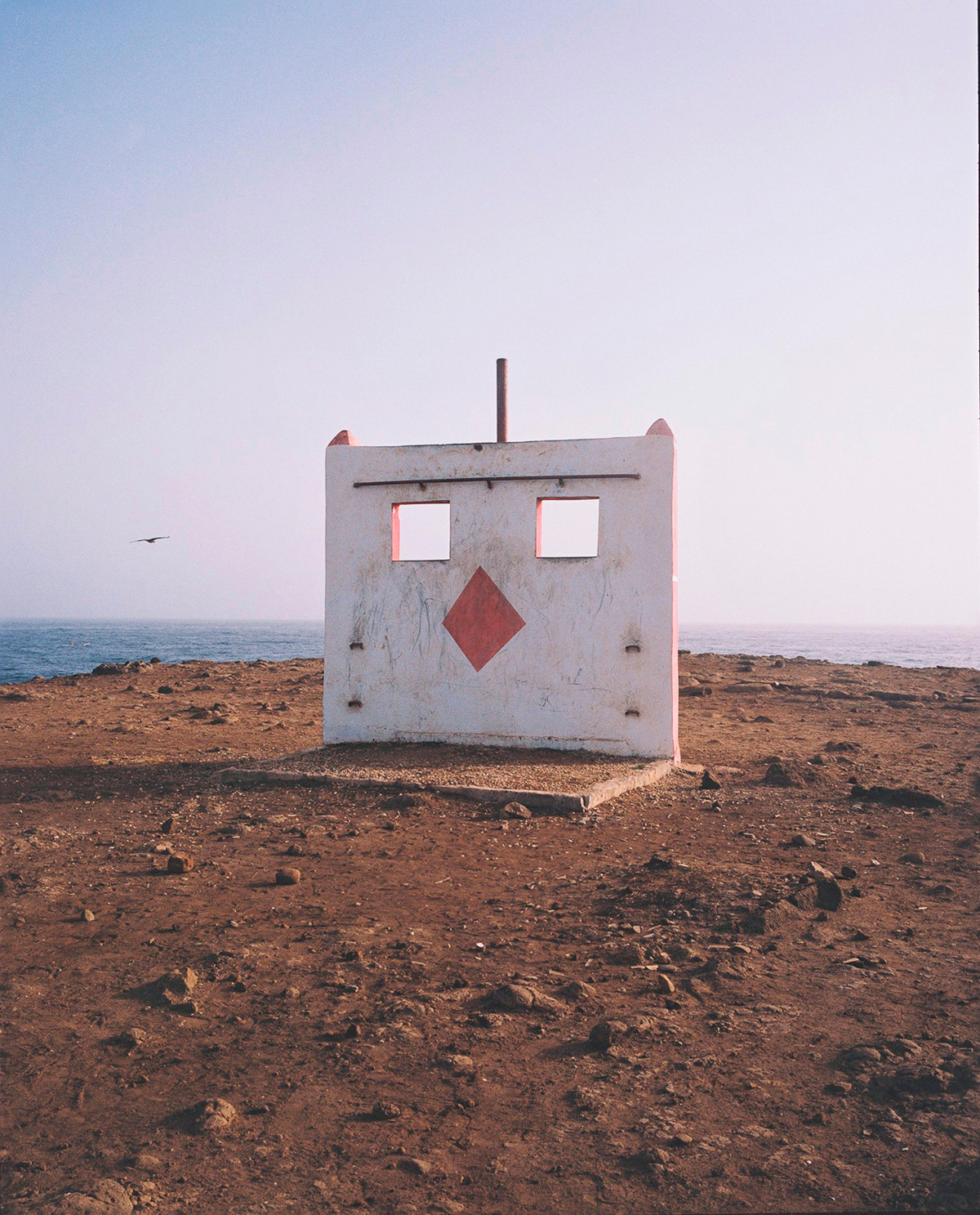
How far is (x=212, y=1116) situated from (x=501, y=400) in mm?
8471

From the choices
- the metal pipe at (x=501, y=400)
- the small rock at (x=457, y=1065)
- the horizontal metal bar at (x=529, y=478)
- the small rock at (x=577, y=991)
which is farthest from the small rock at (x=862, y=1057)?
the metal pipe at (x=501, y=400)

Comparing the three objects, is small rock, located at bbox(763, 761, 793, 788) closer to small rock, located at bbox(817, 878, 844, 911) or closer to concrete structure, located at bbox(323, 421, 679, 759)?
concrete structure, located at bbox(323, 421, 679, 759)

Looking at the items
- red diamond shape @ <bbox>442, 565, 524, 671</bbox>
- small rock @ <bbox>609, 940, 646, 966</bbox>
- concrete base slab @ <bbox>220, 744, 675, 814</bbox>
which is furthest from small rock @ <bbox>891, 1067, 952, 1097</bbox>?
red diamond shape @ <bbox>442, 565, 524, 671</bbox>

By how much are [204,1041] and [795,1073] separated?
226cm

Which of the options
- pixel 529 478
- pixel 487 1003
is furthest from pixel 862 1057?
pixel 529 478

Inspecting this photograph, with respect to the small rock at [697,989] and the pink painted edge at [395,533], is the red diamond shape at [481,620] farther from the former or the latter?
the small rock at [697,989]

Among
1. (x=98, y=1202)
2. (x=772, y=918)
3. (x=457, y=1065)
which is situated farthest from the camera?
(x=772, y=918)

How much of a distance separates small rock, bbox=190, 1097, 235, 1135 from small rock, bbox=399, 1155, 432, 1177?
621mm

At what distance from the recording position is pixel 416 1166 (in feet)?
9.80

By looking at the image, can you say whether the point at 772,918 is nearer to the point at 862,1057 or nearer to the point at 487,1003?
the point at 862,1057

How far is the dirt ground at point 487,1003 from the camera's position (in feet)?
9.74

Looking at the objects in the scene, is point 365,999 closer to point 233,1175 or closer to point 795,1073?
point 233,1175

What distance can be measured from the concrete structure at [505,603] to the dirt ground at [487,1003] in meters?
1.39

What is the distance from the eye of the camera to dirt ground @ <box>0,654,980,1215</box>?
2.97 m
